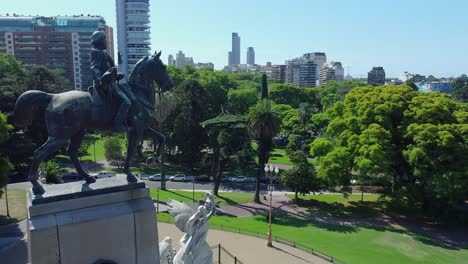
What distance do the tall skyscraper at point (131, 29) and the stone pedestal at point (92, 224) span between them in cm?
10138

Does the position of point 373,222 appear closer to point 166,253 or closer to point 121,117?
point 166,253

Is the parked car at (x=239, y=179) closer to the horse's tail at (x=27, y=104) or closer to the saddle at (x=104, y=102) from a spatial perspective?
the saddle at (x=104, y=102)

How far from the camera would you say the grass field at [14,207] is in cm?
2815

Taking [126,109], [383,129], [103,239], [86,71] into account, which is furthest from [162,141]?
[86,71]

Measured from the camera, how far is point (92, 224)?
10305 millimetres

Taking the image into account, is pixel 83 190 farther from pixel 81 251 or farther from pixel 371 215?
pixel 371 215

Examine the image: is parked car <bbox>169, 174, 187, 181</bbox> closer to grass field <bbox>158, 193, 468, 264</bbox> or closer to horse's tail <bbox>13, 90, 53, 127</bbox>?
grass field <bbox>158, 193, 468, 264</bbox>

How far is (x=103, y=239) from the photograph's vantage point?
10469 millimetres

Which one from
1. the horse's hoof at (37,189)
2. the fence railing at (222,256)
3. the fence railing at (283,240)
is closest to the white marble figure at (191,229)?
the fence railing at (222,256)

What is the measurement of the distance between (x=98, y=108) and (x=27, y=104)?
1.74m

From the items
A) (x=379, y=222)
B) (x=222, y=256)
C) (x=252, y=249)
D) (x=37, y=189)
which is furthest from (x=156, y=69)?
(x=379, y=222)

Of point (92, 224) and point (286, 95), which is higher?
point (286, 95)

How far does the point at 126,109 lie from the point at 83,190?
2.41 metres

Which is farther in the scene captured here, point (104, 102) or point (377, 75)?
point (377, 75)
